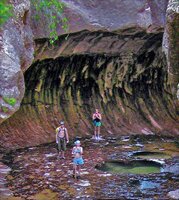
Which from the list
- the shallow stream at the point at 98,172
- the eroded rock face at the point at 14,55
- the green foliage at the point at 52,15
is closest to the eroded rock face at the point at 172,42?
the shallow stream at the point at 98,172

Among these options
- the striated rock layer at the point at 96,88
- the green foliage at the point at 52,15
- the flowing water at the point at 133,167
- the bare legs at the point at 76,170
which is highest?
the green foliage at the point at 52,15

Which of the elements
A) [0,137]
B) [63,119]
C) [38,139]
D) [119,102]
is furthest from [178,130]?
[0,137]

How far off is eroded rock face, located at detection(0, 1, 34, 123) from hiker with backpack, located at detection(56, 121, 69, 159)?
148 cm

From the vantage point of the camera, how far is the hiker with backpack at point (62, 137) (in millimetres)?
13078

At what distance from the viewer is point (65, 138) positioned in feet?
44.2

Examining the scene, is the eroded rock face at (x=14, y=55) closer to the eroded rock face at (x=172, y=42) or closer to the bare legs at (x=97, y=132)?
the eroded rock face at (x=172, y=42)

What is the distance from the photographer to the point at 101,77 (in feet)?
60.1

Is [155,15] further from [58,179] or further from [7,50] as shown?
[58,179]

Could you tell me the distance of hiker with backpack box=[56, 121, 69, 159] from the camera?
42.9 feet

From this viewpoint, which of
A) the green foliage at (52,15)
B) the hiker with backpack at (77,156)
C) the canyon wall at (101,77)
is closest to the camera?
the hiker with backpack at (77,156)

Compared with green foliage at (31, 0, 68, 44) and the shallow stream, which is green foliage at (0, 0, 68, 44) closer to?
green foliage at (31, 0, 68, 44)

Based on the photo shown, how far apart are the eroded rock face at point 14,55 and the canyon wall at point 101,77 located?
2.45ft

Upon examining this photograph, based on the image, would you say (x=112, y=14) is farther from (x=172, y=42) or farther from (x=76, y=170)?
(x=76, y=170)

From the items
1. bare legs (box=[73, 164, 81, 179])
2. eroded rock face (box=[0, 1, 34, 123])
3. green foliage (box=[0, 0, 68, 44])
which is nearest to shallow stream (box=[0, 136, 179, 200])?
bare legs (box=[73, 164, 81, 179])
